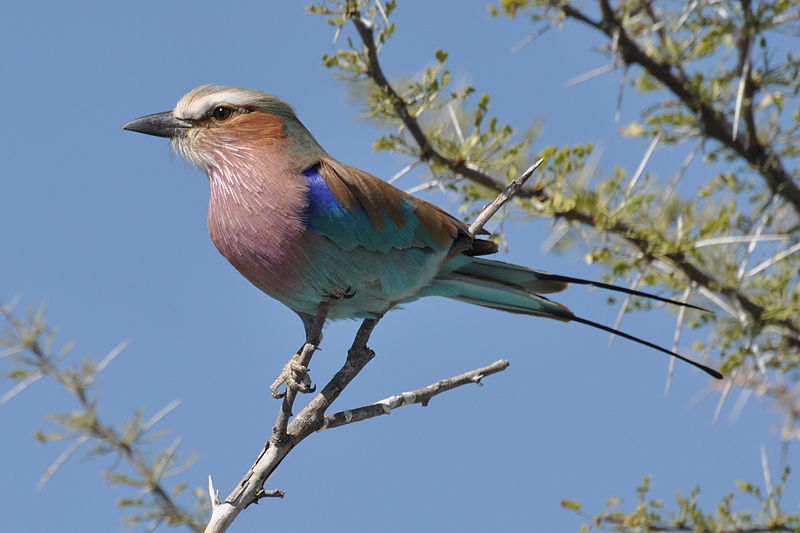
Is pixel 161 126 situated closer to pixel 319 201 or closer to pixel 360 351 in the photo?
pixel 319 201

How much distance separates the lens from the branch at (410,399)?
10.4 ft

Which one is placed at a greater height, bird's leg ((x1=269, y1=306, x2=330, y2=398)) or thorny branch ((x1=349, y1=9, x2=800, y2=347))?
thorny branch ((x1=349, y1=9, x2=800, y2=347))

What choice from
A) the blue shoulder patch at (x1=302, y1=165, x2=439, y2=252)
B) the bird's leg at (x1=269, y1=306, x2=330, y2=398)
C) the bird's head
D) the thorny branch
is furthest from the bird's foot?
the thorny branch

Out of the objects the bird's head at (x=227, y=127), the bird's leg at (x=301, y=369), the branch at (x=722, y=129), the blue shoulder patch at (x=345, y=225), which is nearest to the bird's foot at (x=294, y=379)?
the bird's leg at (x=301, y=369)

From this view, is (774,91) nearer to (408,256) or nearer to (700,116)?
(700,116)

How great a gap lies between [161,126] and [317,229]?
91 centimetres

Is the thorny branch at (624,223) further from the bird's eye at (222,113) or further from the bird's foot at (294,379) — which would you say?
the bird's foot at (294,379)

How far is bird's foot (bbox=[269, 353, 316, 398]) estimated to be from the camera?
10.3 ft

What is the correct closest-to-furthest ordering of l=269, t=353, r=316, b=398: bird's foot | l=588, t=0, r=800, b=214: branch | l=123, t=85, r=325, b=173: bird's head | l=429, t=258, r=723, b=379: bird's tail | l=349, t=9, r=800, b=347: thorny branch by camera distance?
l=269, t=353, r=316, b=398: bird's foot < l=123, t=85, r=325, b=173: bird's head < l=429, t=258, r=723, b=379: bird's tail < l=349, t=9, r=800, b=347: thorny branch < l=588, t=0, r=800, b=214: branch

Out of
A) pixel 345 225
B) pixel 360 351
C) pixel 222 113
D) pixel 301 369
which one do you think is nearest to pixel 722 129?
pixel 345 225

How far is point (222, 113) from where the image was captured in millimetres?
3932

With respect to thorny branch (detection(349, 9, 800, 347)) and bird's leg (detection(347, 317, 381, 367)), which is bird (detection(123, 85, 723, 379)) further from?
thorny branch (detection(349, 9, 800, 347))

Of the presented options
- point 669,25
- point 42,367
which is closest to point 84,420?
point 42,367

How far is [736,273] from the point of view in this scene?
5074mm
